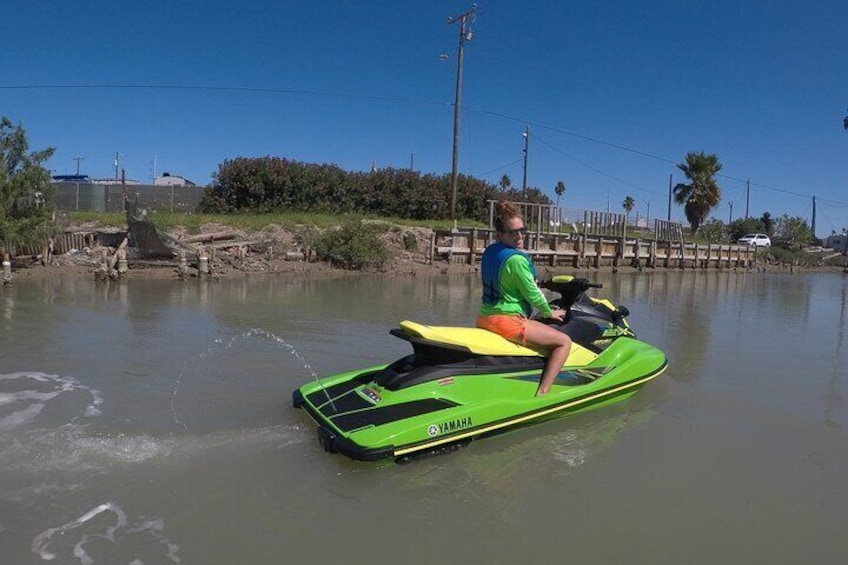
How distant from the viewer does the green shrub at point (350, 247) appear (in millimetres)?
21938

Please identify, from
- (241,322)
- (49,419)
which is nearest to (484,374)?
(49,419)

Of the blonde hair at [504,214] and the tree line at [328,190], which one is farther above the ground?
the tree line at [328,190]

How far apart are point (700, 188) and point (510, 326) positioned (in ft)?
151

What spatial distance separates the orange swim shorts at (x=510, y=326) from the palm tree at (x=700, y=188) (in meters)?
45.7

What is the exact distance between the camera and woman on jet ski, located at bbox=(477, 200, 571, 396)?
5.27 m

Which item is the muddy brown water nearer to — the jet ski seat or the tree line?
the jet ski seat

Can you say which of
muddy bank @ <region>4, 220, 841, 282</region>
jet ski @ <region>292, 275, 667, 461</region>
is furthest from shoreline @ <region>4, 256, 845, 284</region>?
jet ski @ <region>292, 275, 667, 461</region>

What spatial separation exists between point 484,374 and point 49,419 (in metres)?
3.65

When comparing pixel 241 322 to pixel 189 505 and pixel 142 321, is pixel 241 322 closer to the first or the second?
pixel 142 321

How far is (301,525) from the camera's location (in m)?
3.73

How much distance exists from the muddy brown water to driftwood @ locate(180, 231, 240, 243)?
12.3 m

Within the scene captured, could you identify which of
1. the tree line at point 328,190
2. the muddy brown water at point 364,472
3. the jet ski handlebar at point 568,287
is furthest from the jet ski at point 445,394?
the tree line at point 328,190

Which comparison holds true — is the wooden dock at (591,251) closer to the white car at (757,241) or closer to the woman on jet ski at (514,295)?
the white car at (757,241)

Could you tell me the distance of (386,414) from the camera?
4617 mm
